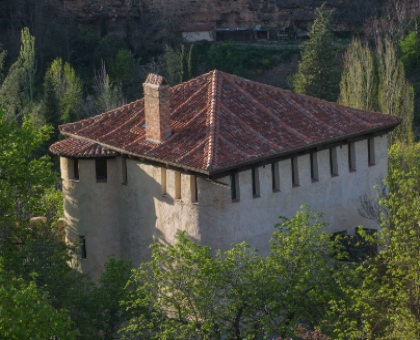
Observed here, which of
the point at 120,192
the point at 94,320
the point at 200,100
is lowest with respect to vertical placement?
the point at 94,320

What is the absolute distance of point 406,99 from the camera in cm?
6197

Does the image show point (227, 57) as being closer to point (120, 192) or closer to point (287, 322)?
point (120, 192)

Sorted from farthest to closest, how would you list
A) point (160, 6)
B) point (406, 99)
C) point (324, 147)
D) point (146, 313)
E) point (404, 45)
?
point (160, 6)
point (404, 45)
point (406, 99)
point (324, 147)
point (146, 313)

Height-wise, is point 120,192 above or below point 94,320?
above

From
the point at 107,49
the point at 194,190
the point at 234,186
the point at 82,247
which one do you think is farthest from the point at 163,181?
the point at 107,49

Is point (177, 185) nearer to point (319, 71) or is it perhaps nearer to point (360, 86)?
point (360, 86)

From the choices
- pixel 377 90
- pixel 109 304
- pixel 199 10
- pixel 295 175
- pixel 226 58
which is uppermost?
pixel 199 10

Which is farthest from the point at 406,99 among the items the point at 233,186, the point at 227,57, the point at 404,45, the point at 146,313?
the point at 146,313

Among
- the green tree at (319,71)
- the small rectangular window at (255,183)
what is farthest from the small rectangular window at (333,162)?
the green tree at (319,71)

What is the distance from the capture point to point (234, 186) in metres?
33.7

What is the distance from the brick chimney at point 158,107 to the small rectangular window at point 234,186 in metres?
2.49

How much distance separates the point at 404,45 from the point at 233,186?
48.3 m

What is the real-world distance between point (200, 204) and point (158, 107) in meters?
3.08

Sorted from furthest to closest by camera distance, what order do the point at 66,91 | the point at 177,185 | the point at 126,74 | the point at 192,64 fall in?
the point at 126,74 → the point at 192,64 → the point at 66,91 → the point at 177,185
